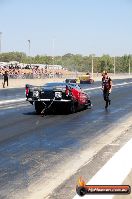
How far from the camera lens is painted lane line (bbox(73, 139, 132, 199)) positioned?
639 centimetres

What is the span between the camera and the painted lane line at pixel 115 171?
6.39 metres

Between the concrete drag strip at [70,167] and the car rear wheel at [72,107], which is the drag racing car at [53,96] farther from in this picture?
the concrete drag strip at [70,167]

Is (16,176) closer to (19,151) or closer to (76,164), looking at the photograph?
(76,164)

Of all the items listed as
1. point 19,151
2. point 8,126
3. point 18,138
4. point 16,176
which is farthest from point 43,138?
point 16,176

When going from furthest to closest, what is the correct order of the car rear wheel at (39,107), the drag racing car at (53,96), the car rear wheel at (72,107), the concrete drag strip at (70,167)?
the car rear wheel at (72,107) < the car rear wheel at (39,107) < the drag racing car at (53,96) < the concrete drag strip at (70,167)

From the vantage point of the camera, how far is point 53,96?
19.4 meters

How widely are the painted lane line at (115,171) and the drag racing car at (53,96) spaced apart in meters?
9.91

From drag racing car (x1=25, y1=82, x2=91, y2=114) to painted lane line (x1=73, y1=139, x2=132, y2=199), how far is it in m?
9.91

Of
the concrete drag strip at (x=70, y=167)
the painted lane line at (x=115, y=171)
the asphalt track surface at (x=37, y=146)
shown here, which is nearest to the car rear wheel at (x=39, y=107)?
the asphalt track surface at (x=37, y=146)

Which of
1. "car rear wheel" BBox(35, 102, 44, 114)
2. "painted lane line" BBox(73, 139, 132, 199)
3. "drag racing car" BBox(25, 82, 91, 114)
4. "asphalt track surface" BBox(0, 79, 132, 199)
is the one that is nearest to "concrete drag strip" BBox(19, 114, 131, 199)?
"asphalt track surface" BBox(0, 79, 132, 199)

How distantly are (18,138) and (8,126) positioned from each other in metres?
3.13

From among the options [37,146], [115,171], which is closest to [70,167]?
[115,171]

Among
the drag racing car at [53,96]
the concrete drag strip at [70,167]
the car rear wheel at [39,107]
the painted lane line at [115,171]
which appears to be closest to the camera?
the concrete drag strip at [70,167]

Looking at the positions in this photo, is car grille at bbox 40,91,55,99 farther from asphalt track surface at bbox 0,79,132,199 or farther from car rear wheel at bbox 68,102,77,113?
asphalt track surface at bbox 0,79,132,199
